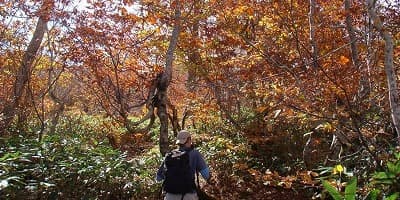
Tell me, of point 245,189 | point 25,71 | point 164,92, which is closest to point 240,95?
point 164,92

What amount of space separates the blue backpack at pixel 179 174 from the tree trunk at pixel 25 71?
6840 mm

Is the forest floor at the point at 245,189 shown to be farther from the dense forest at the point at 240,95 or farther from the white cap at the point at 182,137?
the white cap at the point at 182,137

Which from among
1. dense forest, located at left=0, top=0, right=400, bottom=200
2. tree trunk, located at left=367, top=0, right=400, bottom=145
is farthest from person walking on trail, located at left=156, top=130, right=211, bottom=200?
tree trunk, located at left=367, top=0, right=400, bottom=145

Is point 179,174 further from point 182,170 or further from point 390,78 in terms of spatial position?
point 390,78

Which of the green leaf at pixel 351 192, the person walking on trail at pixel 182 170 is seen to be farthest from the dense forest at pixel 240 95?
the person walking on trail at pixel 182 170

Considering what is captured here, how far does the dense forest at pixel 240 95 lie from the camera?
6023 mm

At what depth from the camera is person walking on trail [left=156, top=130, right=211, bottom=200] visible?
5.23m

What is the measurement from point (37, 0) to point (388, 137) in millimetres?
9682

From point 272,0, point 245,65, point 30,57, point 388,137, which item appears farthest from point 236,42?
point 30,57

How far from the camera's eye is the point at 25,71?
37.6 feet

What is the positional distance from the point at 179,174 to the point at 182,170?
69 millimetres

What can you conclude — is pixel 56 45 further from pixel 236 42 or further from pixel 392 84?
pixel 392 84

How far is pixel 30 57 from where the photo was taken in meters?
12.2

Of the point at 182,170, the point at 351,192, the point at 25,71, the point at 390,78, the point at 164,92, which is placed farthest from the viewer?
the point at 25,71
